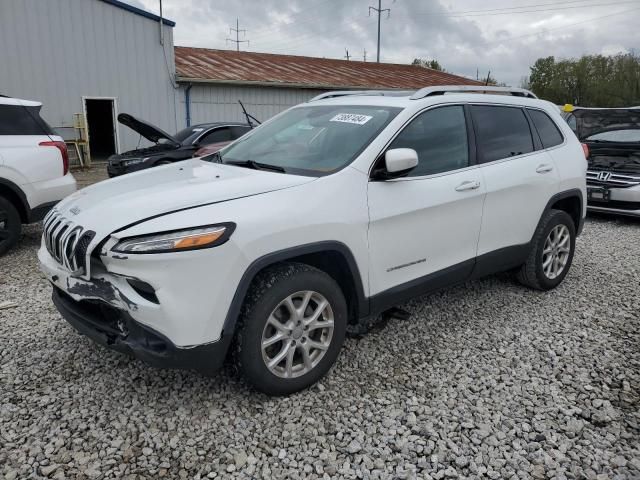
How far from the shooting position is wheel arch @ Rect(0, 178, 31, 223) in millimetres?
5594

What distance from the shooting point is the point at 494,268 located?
4.12 metres

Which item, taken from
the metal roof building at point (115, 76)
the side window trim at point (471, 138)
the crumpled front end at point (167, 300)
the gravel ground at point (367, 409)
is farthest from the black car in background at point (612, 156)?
the metal roof building at point (115, 76)

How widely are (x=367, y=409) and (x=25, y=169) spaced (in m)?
4.78

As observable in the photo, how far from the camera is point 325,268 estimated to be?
10.4 ft

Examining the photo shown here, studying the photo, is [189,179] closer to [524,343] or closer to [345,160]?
[345,160]

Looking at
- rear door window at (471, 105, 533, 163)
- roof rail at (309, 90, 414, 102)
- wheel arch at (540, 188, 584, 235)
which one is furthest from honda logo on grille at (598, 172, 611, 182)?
roof rail at (309, 90, 414, 102)

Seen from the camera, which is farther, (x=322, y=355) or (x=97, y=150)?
(x=97, y=150)

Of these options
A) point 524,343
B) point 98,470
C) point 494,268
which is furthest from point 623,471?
point 98,470

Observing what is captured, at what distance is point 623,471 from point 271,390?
1778 millimetres

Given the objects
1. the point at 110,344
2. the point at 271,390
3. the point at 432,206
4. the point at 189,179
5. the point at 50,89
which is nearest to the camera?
the point at 110,344

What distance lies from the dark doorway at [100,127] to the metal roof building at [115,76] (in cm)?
3

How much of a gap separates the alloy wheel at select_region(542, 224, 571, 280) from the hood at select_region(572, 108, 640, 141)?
4766mm

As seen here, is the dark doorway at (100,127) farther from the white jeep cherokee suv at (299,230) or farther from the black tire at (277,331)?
the black tire at (277,331)

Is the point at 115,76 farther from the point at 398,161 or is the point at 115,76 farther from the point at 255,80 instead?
the point at 398,161
